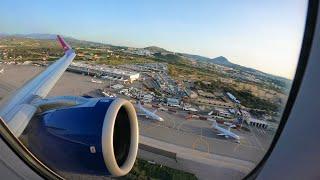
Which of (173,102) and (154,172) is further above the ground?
(173,102)

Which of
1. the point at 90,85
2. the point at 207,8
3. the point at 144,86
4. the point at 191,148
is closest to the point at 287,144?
the point at 191,148

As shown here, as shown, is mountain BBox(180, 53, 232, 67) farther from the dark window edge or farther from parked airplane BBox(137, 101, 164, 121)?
the dark window edge

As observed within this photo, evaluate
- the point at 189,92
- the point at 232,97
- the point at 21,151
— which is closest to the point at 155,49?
the point at 189,92

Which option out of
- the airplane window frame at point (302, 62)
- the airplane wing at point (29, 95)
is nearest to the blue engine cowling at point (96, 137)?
the airplane wing at point (29, 95)

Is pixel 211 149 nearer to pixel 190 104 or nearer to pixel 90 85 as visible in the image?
pixel 190 104

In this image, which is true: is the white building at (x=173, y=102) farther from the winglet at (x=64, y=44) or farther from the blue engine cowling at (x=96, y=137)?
the winglet at (x=64, y=44)

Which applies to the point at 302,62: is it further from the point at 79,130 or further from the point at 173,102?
the point at 79,130

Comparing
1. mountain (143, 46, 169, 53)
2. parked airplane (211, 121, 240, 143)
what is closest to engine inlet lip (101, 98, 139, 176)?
mountain (143, 46, 169, 53)
